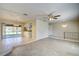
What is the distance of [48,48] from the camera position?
7.01ft

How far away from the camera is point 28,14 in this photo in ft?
6.91

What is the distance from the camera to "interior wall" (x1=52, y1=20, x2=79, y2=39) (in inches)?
83.1

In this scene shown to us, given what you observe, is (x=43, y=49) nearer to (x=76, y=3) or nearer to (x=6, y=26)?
(x=6, y=26)

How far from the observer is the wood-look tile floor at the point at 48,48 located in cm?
208

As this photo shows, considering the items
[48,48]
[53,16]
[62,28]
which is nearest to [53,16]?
[53,16]

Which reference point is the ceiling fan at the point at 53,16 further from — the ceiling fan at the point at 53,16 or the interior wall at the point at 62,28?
the interior wall at the point at 62,28

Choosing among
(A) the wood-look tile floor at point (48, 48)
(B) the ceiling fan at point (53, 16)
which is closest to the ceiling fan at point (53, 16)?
(B) the ceiling fan at point (53, 16)

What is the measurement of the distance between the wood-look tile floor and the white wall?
4.2 inches

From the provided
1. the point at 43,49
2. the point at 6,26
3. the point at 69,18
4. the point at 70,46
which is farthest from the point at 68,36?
the point at 6,26

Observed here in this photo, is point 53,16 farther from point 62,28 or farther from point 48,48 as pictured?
point 48,48

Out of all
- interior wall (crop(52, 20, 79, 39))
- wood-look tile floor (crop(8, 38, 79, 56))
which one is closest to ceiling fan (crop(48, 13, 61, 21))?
interior wall (crop(52, 20, 79, 39))

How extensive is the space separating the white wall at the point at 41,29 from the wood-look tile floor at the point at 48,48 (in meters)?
0.11

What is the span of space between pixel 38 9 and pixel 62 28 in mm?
698

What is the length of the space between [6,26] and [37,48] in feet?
2.79
